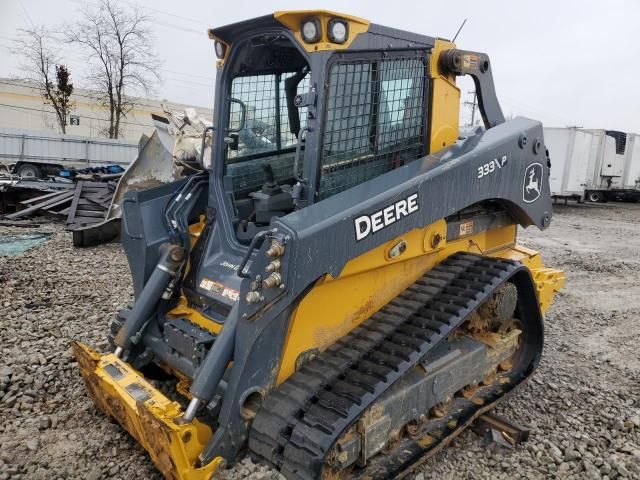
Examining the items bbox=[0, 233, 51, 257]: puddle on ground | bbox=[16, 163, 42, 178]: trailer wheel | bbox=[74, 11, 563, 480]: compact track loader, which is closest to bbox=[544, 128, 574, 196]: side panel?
bbox=[74, 11, 563, 480]: compact track loader

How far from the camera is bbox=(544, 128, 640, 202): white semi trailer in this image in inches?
678

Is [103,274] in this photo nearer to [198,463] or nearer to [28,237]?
[28,237]

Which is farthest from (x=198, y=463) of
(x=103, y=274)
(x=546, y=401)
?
(x=103, y=274)

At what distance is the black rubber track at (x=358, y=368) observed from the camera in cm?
233

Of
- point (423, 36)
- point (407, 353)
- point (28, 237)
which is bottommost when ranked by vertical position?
point (28, 237)

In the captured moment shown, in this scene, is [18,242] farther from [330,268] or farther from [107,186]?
[330,268]

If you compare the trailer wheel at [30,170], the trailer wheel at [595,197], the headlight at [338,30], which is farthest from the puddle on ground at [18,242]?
the trailer wheel at [595,197]

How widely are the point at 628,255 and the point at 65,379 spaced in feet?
31.8

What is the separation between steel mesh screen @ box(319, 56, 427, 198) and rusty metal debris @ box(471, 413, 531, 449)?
5.62 feet

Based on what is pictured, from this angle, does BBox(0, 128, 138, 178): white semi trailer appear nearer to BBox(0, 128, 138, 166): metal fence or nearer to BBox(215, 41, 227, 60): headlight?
BBox(0, 128, 138, 166): metal fence

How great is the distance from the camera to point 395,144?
127 inches

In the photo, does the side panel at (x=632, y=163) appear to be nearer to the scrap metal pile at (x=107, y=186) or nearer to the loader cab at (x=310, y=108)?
the scrap metal pile at (x=107, y=186)

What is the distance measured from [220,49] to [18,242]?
676cm

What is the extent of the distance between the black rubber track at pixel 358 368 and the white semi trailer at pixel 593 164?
1519 centimetres
